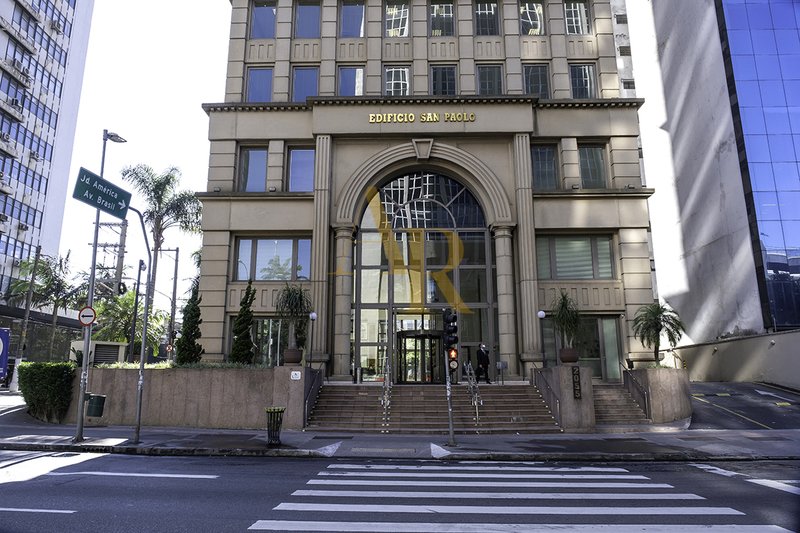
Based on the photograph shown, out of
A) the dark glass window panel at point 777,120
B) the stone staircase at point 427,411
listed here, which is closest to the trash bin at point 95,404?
the stone staircase at point 427,411

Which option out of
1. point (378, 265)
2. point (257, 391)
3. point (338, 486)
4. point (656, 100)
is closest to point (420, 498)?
point (338, 486)

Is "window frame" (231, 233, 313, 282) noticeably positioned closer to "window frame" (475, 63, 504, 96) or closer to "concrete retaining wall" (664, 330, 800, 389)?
"window frame" (475, 63, 504, 96)

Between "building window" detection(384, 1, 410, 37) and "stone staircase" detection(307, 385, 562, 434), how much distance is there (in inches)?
801

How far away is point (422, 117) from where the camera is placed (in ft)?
90.0

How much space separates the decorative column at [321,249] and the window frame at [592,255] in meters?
11.0

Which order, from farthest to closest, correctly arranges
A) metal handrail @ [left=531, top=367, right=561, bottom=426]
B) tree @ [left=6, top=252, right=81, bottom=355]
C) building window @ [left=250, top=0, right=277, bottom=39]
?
tree @ [left=6, top=252, right=81, bottom=355] < building window @ [left=250, top=0, right=277, bottom=39] < metal handrail @ [left=531, top=367, right=561, bottom=426]

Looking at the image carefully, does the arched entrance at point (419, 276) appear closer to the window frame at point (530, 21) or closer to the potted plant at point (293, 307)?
the potted plant at point (293, 307)

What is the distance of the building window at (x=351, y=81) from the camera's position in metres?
29.1

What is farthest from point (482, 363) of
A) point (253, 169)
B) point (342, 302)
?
point (253, 169)

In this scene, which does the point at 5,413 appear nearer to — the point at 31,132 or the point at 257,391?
the point at 257,391

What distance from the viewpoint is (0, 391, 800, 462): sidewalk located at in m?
14.0

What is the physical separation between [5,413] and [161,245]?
21.8 m

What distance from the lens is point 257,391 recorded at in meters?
19.9

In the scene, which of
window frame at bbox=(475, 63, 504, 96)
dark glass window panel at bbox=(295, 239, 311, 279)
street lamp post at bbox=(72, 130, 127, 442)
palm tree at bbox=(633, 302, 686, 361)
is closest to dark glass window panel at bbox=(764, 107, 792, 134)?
palm tree at bbox=(633, 302, 686, 361)
